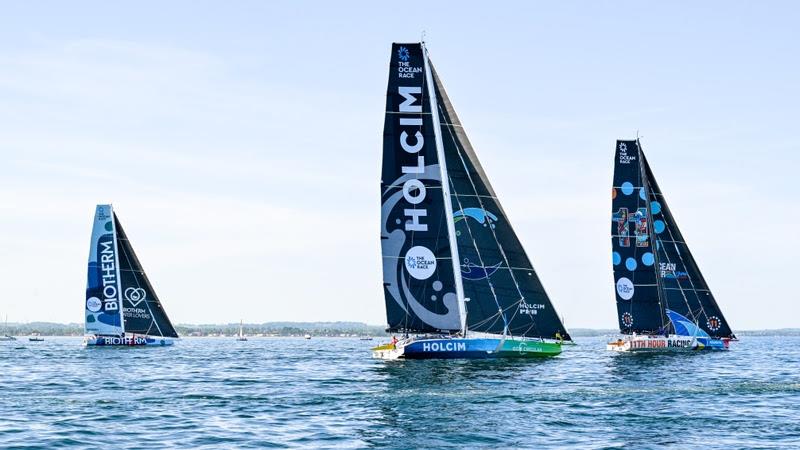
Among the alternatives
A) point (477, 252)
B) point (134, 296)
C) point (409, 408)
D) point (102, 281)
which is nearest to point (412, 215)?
point (477, 252)

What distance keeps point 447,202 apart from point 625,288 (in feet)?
82.2

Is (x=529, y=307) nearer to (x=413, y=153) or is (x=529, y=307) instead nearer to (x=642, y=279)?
(x=413, y=153)

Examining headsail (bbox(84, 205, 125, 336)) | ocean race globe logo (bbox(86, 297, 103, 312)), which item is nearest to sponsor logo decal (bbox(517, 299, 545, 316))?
headsail (bbox(84, 205, 125, 336))

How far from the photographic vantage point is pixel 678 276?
7206cm

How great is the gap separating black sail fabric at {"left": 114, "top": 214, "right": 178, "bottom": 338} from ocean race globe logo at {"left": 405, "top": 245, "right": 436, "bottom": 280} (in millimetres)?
40640

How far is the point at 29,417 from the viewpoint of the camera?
28.7 m

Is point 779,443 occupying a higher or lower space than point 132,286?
lower

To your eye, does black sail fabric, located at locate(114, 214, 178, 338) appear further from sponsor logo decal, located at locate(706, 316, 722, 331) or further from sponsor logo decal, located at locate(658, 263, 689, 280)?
sponsor logo decal, located at locate(706, 316, 722, 331)

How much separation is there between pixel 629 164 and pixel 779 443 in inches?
1888

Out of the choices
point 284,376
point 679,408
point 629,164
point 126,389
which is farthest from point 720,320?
point 126,389

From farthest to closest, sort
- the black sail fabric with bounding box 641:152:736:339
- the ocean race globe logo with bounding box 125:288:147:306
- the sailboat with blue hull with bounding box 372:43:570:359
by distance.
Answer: the ocean race globe logo with bounding box 125:288:147:306 < the black sail fabric with bounding box 641:152:736:339 < the sailboat with blue hull with bounding box 372:43:570:359

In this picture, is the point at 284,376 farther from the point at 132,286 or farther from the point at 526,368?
the point at 132,286

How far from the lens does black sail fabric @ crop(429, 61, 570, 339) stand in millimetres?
51281

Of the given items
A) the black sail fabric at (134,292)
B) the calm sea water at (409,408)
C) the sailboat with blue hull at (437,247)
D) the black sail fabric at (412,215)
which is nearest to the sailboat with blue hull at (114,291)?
the black sail fabric at (134,292)
